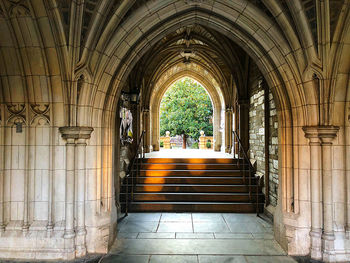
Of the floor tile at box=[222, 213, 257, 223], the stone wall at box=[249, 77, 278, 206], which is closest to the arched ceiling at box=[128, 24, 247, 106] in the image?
the stone wall at box=[249, 77, 278, 206]

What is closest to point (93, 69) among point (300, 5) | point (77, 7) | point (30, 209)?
point (77, 7)

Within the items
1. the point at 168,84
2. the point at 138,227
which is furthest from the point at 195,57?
the point at 138,227

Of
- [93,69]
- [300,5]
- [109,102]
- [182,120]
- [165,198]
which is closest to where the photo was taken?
[300,5]

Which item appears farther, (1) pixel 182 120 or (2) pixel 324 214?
(1) pixel 182 120

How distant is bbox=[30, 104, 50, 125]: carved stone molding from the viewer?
3.68 m

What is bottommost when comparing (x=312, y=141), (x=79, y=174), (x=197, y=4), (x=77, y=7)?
(x=79, y=174)

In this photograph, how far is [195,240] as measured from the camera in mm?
4176

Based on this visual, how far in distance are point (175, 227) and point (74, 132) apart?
264cm

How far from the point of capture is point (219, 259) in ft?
11.7

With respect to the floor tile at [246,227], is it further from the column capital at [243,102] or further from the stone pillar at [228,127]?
the stone pillar at [228,127]

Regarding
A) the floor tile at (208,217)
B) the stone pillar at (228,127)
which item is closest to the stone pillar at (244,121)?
the floor tile at (208,217)

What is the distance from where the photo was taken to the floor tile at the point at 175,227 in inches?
182

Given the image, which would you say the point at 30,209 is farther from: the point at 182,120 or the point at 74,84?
the point at 182,120

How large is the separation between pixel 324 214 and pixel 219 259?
1643mm
